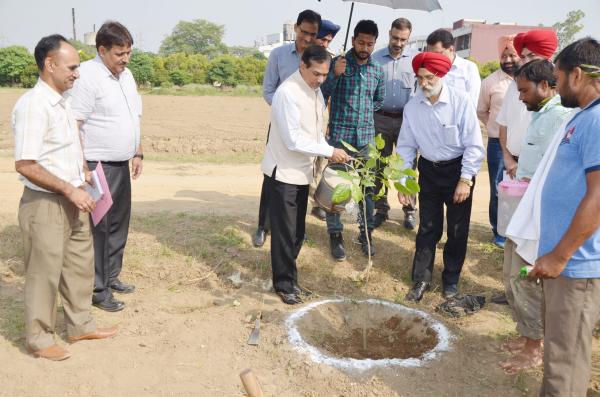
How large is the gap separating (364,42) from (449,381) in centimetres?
297

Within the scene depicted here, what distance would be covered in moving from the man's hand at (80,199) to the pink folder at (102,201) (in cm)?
27

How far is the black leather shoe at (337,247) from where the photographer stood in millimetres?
5223

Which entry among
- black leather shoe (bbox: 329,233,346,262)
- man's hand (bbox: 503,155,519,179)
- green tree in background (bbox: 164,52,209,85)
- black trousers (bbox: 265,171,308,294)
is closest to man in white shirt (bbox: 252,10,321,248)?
black trousers (bbox: 265,171,308,294)

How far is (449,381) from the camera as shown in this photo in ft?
11.0

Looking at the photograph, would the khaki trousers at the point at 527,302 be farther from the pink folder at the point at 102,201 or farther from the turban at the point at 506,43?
the pink folder at the point at 102,201

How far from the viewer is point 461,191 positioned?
423cm

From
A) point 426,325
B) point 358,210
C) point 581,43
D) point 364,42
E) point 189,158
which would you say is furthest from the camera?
point 189,158

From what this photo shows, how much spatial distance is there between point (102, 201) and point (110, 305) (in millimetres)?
994

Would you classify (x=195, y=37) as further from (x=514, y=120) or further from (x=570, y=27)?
(x=514, y=120)

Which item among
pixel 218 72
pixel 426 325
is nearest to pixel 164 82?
pixel 218 72

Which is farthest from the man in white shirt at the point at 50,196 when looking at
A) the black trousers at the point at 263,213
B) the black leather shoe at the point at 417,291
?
the black leather shoe at the point at 417,291

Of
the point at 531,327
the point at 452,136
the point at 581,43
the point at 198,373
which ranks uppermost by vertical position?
the point at 581,43

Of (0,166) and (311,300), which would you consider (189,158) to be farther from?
(311,300)

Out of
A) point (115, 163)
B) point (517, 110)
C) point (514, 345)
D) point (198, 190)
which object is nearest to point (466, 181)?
point (517, 110)
